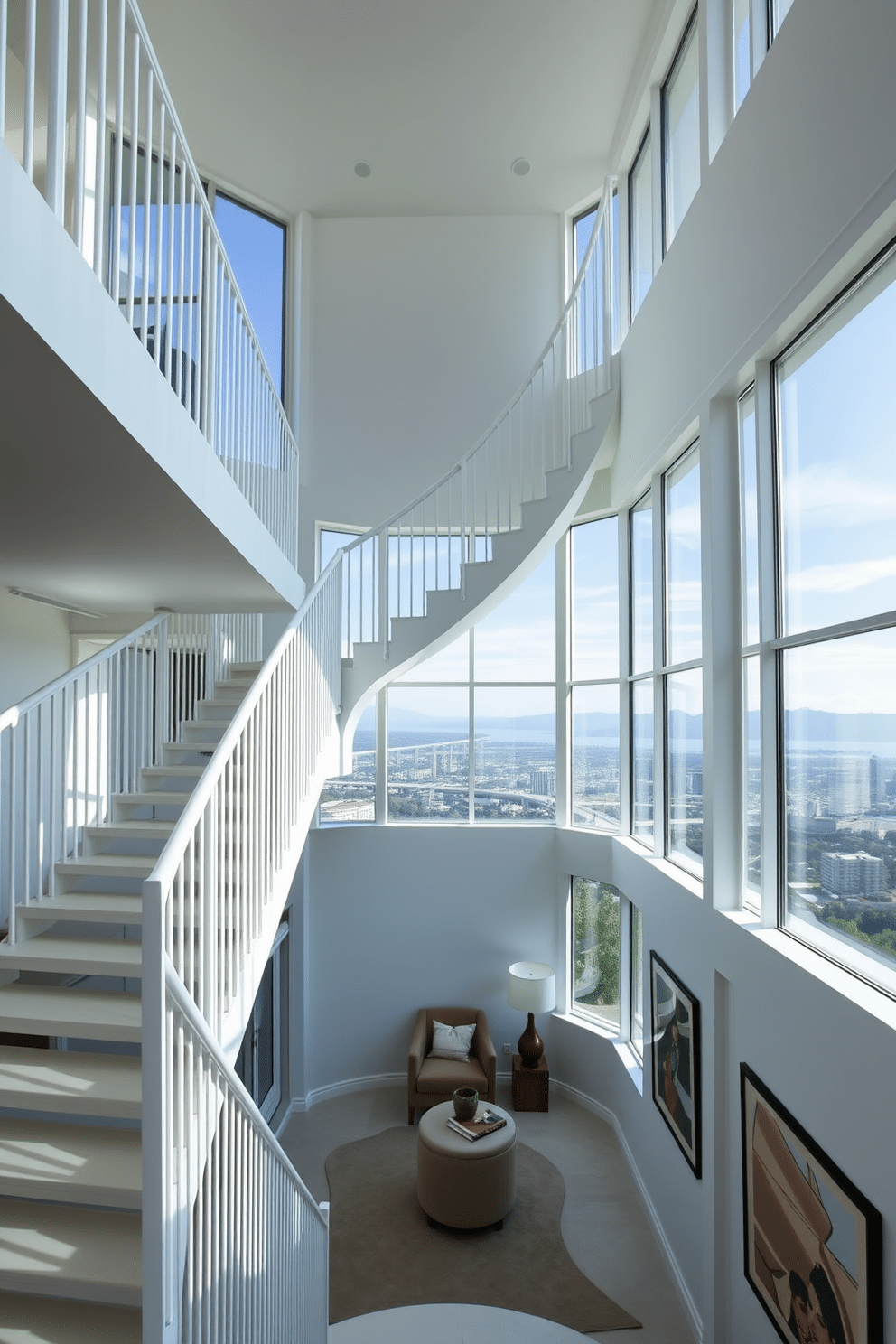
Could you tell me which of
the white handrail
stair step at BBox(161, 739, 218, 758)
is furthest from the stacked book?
stair step at BBox(161, 739, 218, 758)

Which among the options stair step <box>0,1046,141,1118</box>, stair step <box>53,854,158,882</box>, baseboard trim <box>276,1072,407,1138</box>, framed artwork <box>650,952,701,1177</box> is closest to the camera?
stair step <box>0,1046,141,1118</box>

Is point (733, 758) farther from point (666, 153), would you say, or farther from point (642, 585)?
point (666, 153)

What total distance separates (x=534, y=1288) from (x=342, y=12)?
7616 millimetres

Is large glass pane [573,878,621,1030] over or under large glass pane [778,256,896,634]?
under

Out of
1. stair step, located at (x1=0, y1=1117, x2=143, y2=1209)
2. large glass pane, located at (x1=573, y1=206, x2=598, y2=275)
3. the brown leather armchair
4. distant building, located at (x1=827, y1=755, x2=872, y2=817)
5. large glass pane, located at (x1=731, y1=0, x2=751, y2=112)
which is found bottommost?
the brown leather armchair

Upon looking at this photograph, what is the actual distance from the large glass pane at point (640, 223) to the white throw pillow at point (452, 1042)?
5.86 meters

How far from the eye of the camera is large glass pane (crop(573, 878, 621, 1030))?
6.60 meters

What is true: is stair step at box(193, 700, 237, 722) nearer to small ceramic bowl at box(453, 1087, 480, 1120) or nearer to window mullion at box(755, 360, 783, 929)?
small ceramic bowl at box(453, 1087, 480, 1120)

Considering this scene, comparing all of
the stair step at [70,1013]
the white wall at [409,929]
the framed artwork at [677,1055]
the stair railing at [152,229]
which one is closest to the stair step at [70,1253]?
the stair step at [70,1013]

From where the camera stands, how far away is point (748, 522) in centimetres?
357

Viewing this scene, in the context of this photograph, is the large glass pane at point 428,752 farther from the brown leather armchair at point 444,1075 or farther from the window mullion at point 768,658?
the window mullion at point 768,658

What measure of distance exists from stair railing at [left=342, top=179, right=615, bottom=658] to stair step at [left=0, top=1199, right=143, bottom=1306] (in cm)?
361

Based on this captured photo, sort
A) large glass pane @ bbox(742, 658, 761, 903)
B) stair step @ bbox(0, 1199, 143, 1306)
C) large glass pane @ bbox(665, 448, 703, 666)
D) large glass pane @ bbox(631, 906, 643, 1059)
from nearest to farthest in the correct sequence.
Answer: stair step @ bbox(0, 1199, 143, 1306)
large glass pane @ bbox(742, 658, 761, 903)
large glass pane @ bbox(665, 448, 703, 666)
large glass pane @ bbox(631, 906, 643, 1059)

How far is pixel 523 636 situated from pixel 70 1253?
5703 millimetres
